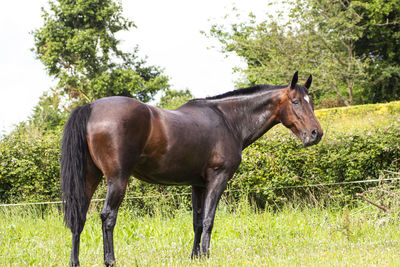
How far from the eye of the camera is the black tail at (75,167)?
4.14 m

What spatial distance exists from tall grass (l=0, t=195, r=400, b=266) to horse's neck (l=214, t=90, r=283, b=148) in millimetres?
1460

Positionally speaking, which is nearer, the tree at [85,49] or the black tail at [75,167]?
the black tail at [75,167]

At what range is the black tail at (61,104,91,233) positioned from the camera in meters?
4.14

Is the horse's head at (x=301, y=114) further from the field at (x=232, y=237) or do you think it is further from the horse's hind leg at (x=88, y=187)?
the horse's hind leg at (x=88, y=187)

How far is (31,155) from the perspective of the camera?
9.13 meters

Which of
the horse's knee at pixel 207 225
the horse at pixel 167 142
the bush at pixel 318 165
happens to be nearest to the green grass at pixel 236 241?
the horse's knee at pixel 207 225

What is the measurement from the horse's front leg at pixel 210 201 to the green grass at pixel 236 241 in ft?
0.83

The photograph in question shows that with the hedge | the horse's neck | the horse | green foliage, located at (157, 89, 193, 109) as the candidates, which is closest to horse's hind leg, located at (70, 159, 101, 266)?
the horse

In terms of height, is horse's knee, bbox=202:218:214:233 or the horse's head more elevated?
the horse's head

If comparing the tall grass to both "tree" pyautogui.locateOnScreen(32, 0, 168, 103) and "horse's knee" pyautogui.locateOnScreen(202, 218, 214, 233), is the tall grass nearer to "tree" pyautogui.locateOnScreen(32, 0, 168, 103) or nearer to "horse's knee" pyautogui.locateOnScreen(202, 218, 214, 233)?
"horse's knee" pyautogui.locateOnScreen(202, 218, 214, 233)

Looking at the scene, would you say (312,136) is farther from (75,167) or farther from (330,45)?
(330,45)

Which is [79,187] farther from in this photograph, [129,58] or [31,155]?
[129,58]

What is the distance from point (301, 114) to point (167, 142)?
1.72 m

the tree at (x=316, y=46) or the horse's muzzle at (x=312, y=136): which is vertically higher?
the tree at (x=316, y=46)
